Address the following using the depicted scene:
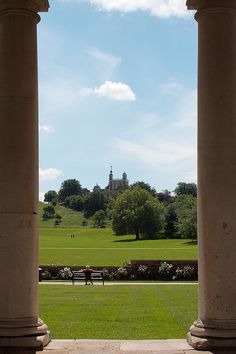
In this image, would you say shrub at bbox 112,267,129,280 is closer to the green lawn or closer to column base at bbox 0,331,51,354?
the green lawn

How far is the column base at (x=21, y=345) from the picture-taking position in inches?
782

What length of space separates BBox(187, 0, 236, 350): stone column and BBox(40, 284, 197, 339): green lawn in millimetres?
5340

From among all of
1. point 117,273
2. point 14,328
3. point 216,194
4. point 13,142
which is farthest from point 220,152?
point 117,273

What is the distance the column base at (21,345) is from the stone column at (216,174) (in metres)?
5.55

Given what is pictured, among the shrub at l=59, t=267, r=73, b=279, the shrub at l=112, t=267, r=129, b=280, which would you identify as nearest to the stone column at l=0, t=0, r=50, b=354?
the shrub at l=59, t=267, r=73, b=279

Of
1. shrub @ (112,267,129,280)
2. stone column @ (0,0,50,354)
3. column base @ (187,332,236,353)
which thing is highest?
stone column @ (0,0,50,354)

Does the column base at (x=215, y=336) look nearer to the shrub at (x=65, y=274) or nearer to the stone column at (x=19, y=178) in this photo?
the stone column at (x=19, y=178)

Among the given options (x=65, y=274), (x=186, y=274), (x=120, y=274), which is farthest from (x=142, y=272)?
(x=65, y=274)

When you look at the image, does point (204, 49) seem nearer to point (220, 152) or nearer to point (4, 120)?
point (220, 152)

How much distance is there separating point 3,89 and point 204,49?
7748 millimetres

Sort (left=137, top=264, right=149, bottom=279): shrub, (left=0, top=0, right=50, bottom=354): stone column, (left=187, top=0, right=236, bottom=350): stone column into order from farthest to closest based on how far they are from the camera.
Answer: (left=137, top=264, right=149, bottom=279): shrub → (left=187, top=0, right=236, bottom=350): stone column → (left=0, top=0, right=50, bottom=354): stone column

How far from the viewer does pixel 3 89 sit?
21.4 m

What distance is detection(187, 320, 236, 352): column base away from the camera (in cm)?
1998

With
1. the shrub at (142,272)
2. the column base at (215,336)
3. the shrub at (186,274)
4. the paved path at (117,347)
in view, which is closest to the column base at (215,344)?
the column base at (215,336)
